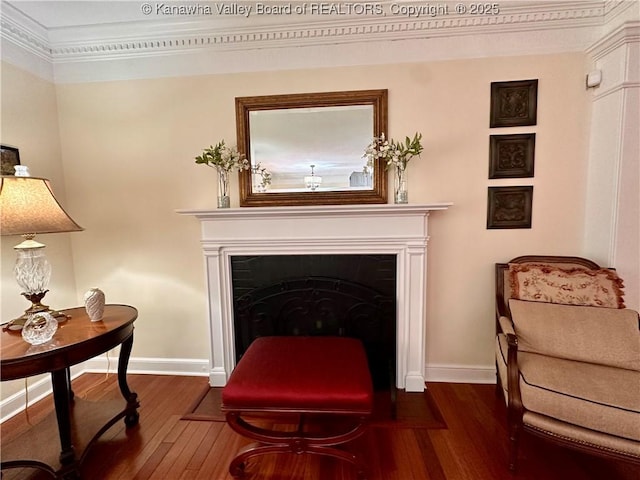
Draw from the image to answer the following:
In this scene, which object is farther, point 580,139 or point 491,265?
point 491,265

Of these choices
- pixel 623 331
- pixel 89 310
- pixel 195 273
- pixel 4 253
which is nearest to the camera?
pixel 623 331

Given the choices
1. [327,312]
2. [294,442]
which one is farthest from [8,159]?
[294,442]

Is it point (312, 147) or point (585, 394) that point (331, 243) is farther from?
point (585, 394)

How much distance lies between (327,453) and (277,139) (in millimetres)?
1965

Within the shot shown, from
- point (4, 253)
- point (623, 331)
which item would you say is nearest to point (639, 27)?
point (623, 331)

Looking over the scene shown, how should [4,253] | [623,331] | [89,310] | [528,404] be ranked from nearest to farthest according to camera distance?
[528,404] → [623,331] → [89,310] → [4,253]

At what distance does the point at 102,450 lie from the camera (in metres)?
1.68

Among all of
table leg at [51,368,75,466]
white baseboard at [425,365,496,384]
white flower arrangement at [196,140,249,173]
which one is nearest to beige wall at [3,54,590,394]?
white baseboard at [425,365,496,384]

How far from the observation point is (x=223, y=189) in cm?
221

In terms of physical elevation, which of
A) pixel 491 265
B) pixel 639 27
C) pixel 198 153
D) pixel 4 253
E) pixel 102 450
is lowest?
pixel 102 450

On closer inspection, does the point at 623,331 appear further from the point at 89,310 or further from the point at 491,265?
the point at 89,310

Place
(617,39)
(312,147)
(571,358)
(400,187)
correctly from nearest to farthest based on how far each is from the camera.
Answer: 1. (571,358)
2. (617,39)
3. (400,187)
4. (312,147)

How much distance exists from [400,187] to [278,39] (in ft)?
4.46

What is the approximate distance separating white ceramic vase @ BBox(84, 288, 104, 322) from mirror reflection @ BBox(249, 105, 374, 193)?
119 cm
